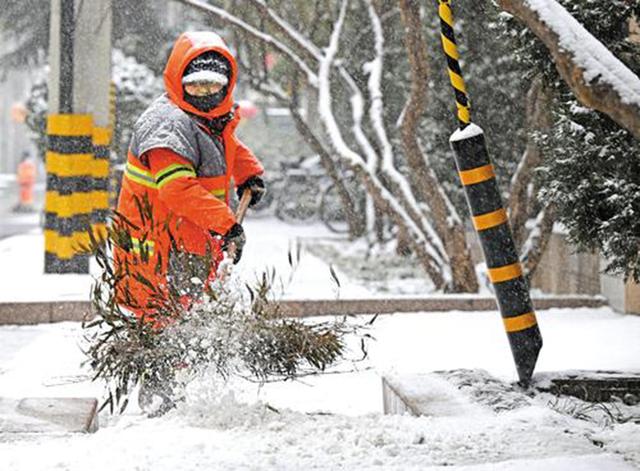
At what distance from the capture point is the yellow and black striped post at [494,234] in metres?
5.05

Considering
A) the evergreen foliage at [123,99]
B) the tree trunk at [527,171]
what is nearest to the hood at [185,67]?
the tree trunk at [527,171]

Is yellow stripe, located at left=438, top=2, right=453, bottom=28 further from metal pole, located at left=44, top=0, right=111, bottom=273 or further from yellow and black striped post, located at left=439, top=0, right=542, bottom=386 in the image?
metal pole, located at left=44, top=0, right=111, bottom=273

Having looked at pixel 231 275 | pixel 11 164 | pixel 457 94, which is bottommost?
pixel 11 164

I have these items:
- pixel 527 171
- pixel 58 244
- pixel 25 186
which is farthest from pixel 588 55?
pixel 25 186

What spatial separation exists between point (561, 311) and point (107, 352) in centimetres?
547

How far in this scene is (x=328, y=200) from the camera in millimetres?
24031

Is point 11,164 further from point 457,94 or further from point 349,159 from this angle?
point 457,94

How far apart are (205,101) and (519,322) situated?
1553 millimetres

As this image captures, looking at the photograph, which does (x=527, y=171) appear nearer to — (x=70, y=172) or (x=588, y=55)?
(x=70, y=172)

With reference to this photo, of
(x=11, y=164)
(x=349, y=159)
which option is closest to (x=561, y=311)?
(x=349, y=159)

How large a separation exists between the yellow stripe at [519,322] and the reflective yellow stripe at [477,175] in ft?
1.89

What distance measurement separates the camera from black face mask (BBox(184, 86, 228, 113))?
509cm

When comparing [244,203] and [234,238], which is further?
[244,203]

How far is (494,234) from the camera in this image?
5102mm
